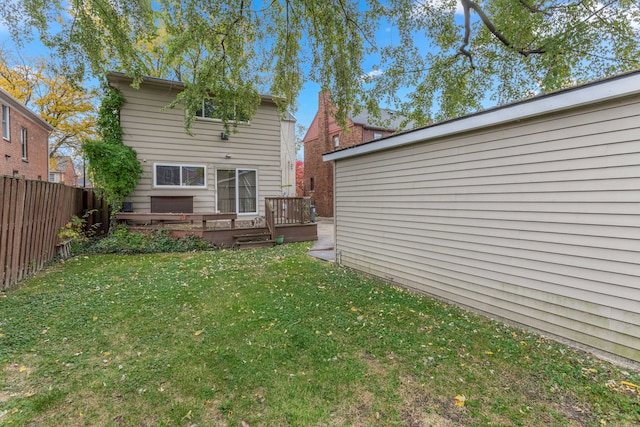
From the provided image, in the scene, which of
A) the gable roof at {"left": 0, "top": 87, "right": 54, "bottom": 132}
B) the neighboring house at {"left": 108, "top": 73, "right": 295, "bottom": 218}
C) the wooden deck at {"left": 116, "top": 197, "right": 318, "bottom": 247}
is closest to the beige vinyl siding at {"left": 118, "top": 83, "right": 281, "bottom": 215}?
the neighboring house at {"left": 108, "top": 73, "right": 295, "bottom": 218}

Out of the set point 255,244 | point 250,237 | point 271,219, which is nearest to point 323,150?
point 271,219

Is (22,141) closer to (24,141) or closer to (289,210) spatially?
(24,141)

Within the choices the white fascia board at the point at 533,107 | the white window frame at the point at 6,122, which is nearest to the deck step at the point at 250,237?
the white fascia board at the point at 533,107

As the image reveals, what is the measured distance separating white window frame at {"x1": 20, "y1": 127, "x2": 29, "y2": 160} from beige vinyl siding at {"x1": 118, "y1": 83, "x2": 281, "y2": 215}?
878 cm

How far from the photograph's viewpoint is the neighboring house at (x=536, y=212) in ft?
9.20

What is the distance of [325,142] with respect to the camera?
21.3 meters

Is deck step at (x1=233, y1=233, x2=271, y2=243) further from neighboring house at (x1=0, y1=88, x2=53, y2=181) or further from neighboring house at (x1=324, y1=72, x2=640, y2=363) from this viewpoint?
neighboring house at (x1=0, y1=88, x2=53, y2=181)

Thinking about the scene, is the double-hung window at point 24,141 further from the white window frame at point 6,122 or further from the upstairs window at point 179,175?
the upstairs window at point 179,175

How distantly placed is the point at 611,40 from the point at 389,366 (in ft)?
31.9

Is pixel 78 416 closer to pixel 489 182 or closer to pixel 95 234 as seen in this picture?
pixel 489 182

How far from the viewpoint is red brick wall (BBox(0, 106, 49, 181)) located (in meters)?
12.2

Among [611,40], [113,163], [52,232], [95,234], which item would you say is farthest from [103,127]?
[611,40]

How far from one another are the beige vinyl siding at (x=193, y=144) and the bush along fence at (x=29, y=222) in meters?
2.25

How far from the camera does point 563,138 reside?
10.4ft
